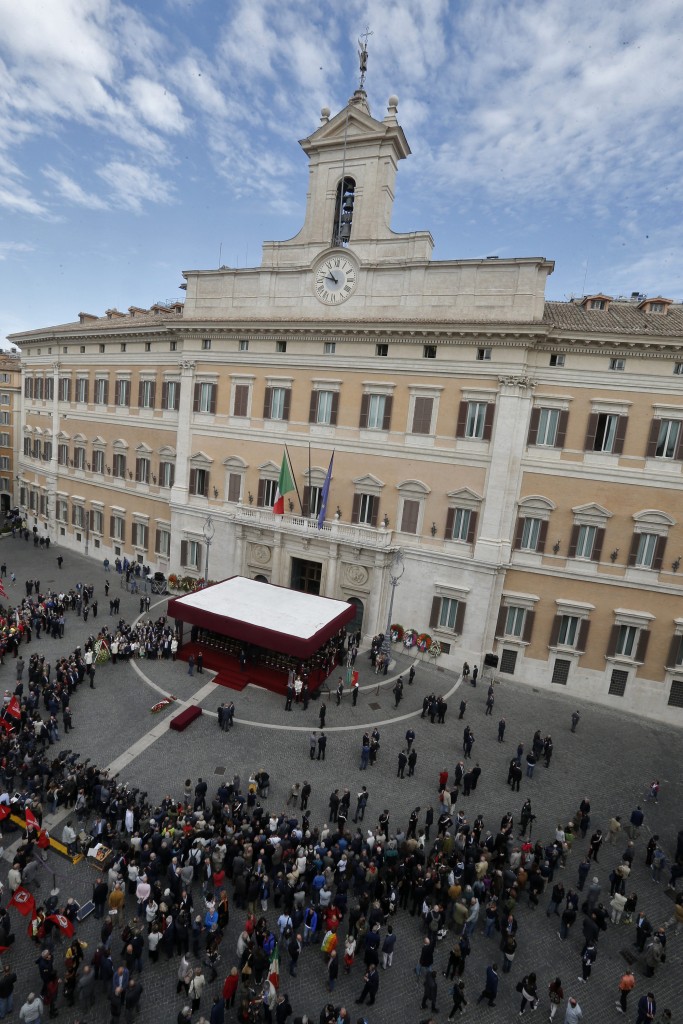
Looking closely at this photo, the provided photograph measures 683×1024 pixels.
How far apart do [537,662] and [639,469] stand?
10.9m

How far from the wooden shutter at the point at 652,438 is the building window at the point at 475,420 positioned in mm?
7172

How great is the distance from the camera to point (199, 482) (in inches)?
1415

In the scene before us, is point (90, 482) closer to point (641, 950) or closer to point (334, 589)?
point (334, 589)

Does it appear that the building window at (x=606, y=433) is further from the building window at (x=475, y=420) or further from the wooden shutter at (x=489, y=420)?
the building window at (x=475, y=420)

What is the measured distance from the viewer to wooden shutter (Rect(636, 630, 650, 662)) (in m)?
25.9

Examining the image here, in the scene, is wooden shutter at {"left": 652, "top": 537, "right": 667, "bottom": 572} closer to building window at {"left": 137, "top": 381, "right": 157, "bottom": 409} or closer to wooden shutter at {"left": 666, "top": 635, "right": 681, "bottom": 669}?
wooden shutter at {"left": 666, "top": 635, "right": 681, "bottom": 669}

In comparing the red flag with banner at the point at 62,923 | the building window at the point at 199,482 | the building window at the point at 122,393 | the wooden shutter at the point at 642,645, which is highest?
the building window at the point at 122,393

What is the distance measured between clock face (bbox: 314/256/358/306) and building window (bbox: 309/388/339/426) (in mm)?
5065

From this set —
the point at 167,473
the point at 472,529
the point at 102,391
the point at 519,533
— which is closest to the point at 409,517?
the point at 472,529

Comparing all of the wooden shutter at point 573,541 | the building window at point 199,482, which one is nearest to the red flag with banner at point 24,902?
the wooden shutter at point 573,541

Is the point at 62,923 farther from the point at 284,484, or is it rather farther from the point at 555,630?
the point at 555,630

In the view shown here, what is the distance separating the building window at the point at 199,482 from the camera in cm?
3569

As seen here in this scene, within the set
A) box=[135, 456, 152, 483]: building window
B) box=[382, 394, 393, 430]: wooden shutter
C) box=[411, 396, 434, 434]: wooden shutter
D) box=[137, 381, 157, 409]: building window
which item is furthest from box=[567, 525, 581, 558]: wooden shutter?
box=[137, 381, 157, 409]: building window

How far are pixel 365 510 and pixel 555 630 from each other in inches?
467
